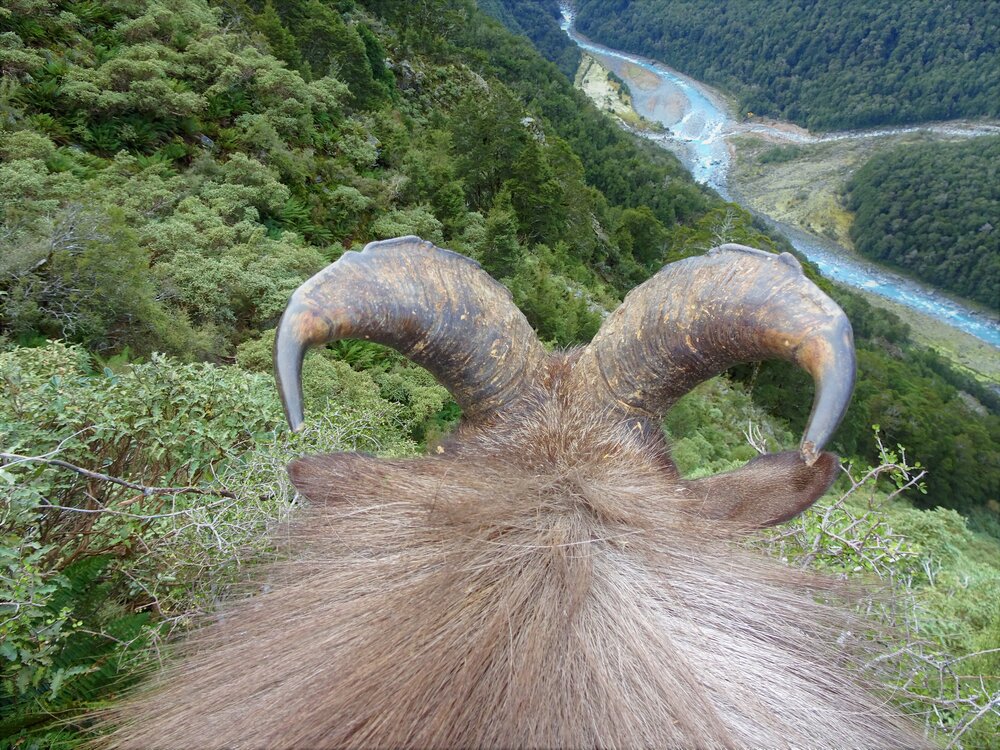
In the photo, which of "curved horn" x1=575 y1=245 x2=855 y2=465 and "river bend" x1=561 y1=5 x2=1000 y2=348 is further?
"river bend" x1=561 y1=5 x2=1000 y2=348

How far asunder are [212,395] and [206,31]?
1386 centimetres

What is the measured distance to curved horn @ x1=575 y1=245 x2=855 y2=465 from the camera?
4.85ft

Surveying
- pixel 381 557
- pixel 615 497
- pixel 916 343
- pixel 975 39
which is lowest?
pixel 916 343

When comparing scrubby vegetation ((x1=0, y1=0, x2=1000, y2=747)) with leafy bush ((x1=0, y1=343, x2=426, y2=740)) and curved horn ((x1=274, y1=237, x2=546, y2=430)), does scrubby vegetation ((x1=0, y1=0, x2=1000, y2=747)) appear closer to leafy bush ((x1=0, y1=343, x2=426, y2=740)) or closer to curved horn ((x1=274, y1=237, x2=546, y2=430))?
leafy bush ((x1=0, y1=343, x2=426, y2=740))

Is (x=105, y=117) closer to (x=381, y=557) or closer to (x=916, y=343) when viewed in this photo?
(x=381, y=557)

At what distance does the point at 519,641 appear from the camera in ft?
3.68

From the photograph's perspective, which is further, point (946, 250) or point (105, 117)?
point (946, 250)

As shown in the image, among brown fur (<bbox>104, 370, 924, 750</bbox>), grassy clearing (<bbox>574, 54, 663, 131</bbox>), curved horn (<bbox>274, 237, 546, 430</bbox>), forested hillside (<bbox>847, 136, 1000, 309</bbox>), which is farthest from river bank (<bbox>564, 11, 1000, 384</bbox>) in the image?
brown fur (<bbox>104, 370, 924, 750</bbox>)

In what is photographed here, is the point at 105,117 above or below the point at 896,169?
below

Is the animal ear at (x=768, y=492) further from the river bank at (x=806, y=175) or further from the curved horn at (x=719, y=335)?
the river bank at (x=806, y=175)

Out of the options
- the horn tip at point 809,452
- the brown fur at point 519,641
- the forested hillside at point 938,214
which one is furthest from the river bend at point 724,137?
the brown fur at point 519,641

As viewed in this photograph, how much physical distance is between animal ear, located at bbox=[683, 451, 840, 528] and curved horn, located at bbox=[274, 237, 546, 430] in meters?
0.81

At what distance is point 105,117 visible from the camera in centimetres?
965

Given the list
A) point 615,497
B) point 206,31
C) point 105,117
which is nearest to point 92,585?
point 615,497
